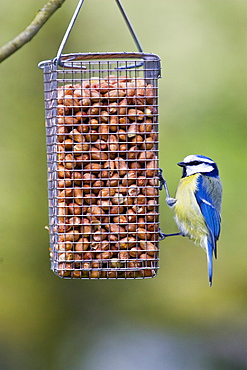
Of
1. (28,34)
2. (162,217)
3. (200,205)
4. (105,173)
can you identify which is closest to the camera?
(28,34)

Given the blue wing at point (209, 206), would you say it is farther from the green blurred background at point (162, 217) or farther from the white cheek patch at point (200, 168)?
the green blurred background at point (162, 217)

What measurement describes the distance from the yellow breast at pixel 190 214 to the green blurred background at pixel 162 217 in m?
2.24

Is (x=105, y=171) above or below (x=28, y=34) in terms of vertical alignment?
below

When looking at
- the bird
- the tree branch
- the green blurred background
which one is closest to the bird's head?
the bird

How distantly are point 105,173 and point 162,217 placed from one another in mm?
3327

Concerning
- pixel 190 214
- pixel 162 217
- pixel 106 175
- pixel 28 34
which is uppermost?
pixel 28 34

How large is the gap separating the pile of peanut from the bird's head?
1.90 ft

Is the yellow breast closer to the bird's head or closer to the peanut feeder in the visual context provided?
the bird's head

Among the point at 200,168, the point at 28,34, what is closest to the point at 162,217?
the point at 200,168

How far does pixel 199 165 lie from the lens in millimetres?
3938

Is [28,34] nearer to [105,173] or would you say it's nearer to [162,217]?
[105,173]

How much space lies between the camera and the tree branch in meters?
2.12

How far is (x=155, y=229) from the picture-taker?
344cm

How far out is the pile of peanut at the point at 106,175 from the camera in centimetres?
334
